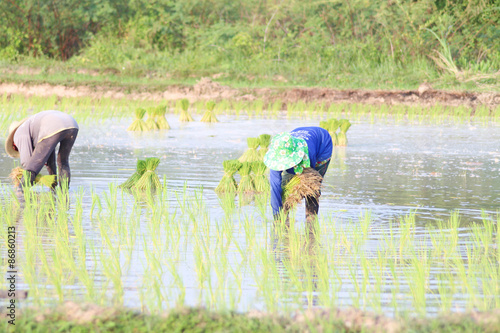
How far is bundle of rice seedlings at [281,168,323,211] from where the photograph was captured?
4.88 metres

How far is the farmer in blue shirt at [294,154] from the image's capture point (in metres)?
4.73

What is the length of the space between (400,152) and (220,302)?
21.8ft

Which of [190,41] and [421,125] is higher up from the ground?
[190,41]

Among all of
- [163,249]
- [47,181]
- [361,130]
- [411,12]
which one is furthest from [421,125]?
[163,249]

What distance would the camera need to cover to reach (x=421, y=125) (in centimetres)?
1263

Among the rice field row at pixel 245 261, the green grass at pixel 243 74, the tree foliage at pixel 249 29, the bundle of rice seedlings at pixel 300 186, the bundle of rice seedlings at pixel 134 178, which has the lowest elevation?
the rice field row at pixel 245 261

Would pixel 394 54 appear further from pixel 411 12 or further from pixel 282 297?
pixel 282 297

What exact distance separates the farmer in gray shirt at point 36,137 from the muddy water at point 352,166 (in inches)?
16.8

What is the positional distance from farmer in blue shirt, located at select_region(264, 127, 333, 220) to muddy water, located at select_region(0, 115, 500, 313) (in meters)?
0.51

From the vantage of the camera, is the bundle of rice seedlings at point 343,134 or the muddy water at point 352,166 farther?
the bundle of rice seedlings at point 343,134

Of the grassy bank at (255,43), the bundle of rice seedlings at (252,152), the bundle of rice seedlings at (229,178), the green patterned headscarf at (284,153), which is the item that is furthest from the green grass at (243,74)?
the green patterned headscarf at (284,153)

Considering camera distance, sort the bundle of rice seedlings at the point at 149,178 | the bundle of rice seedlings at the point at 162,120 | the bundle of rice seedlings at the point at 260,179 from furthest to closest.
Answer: the bundle of rice seedlings at the point at 162,120 < the bundle of rice seedlings at the point at 260,179 < the bundle of rice seedlings at the point at 149,178

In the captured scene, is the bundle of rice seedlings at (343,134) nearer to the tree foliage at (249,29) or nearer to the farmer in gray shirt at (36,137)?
the farmer in gray shirt at (36,137)

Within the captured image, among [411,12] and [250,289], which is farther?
[411,12]
